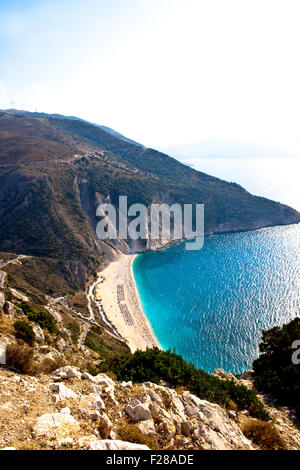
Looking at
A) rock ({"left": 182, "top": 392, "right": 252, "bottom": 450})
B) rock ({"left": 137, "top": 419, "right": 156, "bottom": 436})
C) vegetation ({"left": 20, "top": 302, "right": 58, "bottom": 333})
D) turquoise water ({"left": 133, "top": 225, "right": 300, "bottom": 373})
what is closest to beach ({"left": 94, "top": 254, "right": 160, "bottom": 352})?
turquoise water ({"left": 133, "top": 225, "right": 300, "bottom": 373})

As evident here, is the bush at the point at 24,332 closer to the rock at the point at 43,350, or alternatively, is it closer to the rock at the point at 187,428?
the rock at the point at 43,350

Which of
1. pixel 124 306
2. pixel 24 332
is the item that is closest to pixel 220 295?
pixel 124 306

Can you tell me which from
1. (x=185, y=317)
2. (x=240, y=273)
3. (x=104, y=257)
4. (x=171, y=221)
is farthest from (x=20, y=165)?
(x=240, y=273)

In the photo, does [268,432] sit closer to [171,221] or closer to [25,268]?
[25,268]

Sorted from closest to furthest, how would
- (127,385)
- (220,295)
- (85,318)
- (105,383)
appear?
(105,383)
(127,385)
(85,318)
(220,295)

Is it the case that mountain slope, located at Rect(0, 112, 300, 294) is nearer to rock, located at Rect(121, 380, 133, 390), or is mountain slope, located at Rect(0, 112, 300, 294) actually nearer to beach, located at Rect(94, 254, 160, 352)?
beach, located at Rect(94, 254, 160, 352)

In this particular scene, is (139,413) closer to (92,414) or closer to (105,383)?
(92,414)

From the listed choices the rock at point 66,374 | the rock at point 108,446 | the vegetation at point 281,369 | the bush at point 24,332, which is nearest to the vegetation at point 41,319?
the bush at point 24,332
